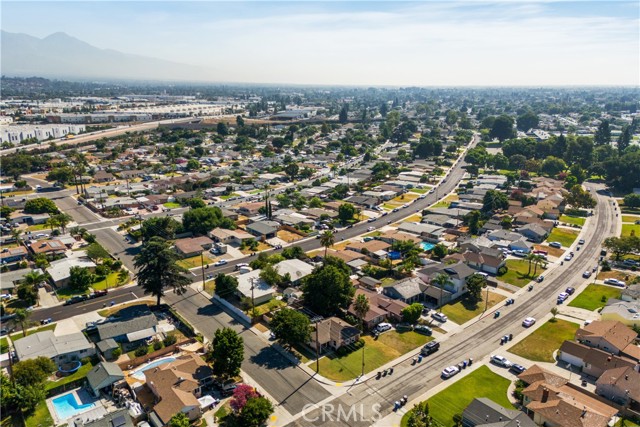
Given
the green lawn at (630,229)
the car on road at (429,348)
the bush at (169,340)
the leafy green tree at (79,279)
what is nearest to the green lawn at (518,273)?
the car on road at (429,348)

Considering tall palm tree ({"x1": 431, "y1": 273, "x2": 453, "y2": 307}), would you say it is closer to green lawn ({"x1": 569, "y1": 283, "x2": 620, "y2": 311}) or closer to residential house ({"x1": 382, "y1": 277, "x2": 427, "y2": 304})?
residential house ({"x1": 382, "y1": 277, "x2": 427, "y2": 304})

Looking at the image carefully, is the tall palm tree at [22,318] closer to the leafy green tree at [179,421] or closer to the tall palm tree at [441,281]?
the leafy green tree at [179,421]

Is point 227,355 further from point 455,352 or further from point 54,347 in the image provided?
point 455,352

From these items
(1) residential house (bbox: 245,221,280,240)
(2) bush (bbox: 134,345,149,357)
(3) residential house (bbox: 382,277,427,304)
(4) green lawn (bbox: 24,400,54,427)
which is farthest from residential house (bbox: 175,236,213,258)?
(4) green lawn (bbox: 24,400,54,427)

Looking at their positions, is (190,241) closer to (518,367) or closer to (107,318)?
(107,318)

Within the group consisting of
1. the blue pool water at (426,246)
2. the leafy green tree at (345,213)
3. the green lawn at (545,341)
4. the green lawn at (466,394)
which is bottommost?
the green lawn at (466,394)
